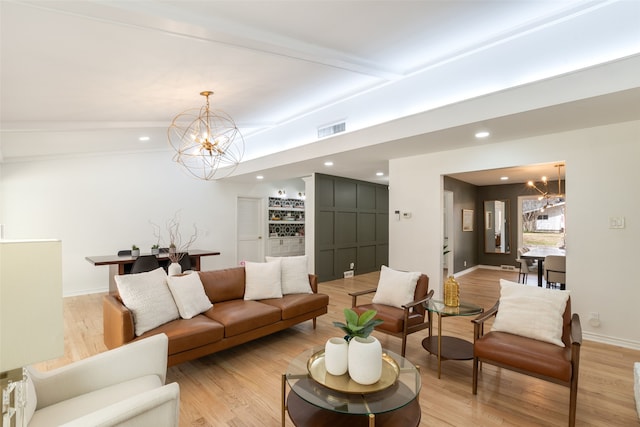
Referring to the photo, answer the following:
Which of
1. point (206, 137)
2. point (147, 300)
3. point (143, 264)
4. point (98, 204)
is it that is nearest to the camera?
point (147, 300)

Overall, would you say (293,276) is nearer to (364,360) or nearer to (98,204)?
(364,360)

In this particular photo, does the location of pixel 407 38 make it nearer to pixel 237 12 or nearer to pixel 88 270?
pixel 237 12

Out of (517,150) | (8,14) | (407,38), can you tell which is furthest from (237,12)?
(517,150)

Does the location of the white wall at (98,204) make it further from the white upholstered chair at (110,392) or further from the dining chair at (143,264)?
the white upholstered chair at (110,392)

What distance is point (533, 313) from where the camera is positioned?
8.23 ft

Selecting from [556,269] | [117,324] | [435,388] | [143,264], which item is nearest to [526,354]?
[435,388]

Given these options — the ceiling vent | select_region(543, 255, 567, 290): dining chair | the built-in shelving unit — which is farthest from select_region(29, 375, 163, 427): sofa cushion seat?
the built-in shelving unit

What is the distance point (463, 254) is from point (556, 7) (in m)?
6.31

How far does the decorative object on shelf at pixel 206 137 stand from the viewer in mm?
3988

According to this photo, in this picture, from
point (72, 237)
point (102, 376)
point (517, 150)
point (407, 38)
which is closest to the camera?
point (102, 376)

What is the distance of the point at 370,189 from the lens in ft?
27.2

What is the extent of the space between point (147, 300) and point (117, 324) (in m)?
0.28

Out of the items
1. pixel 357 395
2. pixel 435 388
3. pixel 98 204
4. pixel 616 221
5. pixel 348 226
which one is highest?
pixel 98 204

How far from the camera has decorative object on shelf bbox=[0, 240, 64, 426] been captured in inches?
33.9
